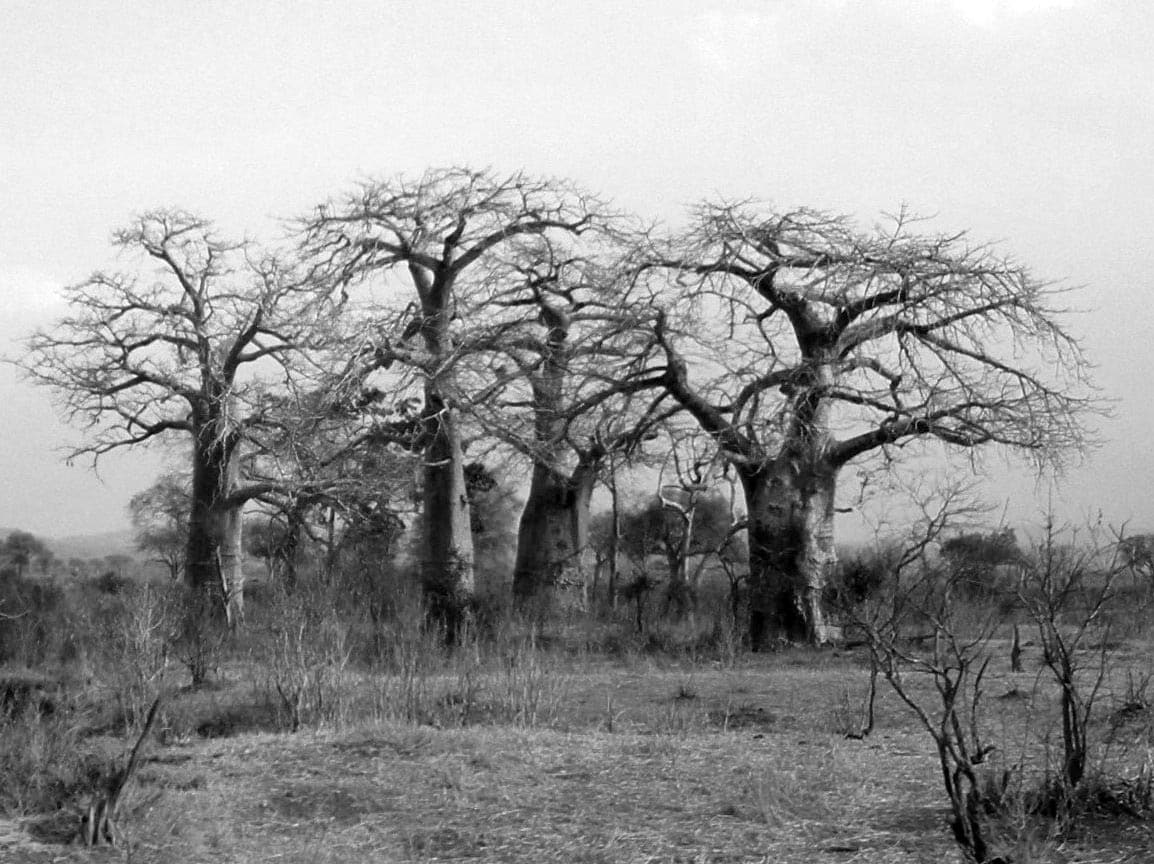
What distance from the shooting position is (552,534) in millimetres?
20562

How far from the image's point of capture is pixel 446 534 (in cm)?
1944

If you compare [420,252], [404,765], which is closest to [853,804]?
[404,765]

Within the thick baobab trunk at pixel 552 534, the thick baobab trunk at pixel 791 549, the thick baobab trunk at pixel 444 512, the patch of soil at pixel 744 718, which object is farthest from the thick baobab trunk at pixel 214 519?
the patch of soil at pixel 744 718

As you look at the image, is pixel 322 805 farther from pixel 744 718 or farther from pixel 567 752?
pixel 744 718

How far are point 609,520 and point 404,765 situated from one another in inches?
1046

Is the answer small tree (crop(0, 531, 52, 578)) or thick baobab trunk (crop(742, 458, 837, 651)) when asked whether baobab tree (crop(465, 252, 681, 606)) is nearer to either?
thick baobab trunk (crop(742, 458, 837, 651))

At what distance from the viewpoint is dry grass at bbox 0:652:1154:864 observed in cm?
530

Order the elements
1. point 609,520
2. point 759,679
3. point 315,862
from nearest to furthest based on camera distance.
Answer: point 315,862 < point 759,679 < point 609,520

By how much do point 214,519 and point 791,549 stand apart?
406 inches

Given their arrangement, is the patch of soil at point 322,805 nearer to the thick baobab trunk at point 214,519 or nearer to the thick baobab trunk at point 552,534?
the thick baobab trunk at point 552,534

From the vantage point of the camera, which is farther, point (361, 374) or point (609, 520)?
→ point (609, 520)

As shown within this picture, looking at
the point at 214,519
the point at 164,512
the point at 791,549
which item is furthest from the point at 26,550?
the point at 791,549

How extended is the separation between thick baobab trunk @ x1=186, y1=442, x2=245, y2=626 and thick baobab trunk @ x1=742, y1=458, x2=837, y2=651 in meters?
9.40

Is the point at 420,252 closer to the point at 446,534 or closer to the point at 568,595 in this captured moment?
the point at 446,534
